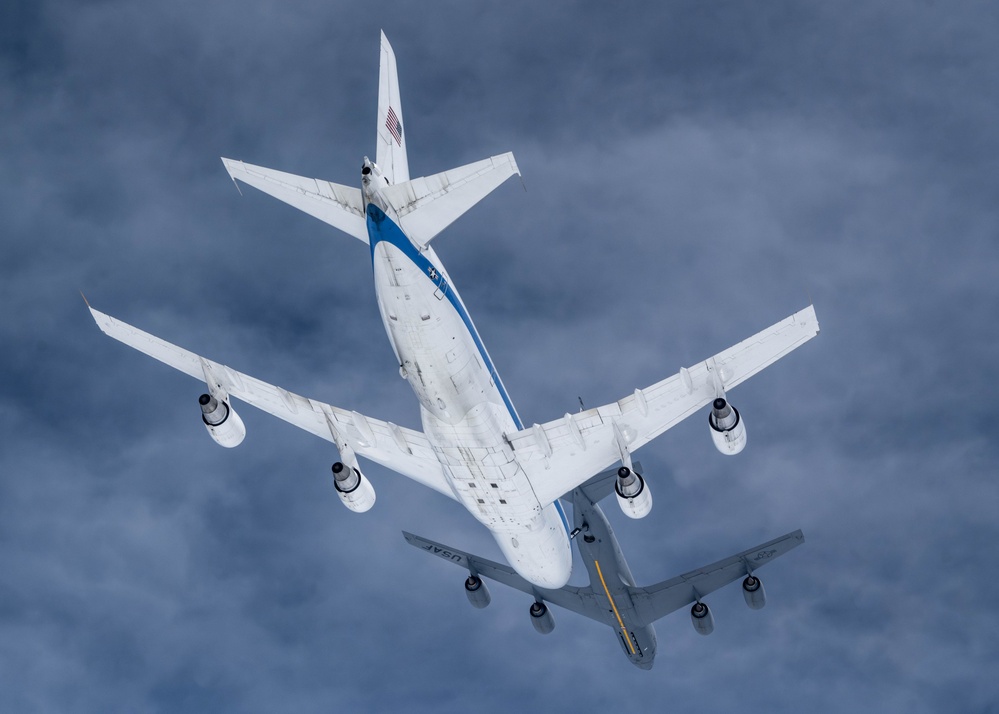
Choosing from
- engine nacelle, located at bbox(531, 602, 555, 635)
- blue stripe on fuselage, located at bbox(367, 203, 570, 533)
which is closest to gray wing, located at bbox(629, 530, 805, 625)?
engine nacelle, located at bbox(531, 602, 555, 635)

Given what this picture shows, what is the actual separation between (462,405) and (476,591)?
22.2 metres

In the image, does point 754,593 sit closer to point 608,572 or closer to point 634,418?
point 608,572

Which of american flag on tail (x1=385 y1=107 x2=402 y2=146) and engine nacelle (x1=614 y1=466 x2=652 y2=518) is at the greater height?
american flag on tail (x1=385 y1=107 x2=402 y2=146)

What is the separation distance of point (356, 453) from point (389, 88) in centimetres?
1552

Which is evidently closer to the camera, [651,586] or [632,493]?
[632,493]

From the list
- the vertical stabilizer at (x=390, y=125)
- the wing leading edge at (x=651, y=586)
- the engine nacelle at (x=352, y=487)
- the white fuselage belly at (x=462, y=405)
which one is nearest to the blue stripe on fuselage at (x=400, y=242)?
the white fuselage belly at (x=462, y=405)

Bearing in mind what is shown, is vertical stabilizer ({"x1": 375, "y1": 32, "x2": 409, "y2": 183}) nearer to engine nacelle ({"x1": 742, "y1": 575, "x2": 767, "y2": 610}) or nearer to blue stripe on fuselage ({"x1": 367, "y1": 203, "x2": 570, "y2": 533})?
blue stripe on fuselage ({"x1": 367, "y1": 203, "x2": 570, "y2": 533})

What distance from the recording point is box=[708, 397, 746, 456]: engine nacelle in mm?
42688

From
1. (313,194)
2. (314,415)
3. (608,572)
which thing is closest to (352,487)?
(314,415)

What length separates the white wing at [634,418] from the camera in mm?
43406

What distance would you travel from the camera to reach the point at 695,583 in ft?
204

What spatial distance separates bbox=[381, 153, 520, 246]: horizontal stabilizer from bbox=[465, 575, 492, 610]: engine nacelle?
28.8 metres

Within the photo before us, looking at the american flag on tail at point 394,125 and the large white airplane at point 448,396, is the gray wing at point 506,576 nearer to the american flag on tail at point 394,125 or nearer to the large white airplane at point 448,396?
the large white airplane at point 448,396

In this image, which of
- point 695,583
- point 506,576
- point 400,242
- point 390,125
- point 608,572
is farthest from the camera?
point 506,576
